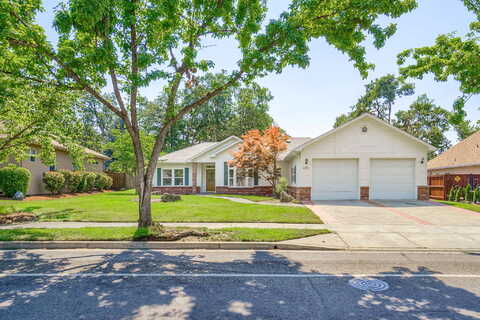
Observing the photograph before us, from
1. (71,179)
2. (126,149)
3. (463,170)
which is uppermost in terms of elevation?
(126,149)

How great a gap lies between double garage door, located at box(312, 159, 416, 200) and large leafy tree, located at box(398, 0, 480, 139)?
660 cm

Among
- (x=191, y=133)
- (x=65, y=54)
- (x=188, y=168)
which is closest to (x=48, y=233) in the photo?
(x=65, y=54)

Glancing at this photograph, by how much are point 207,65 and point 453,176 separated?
65.6ft

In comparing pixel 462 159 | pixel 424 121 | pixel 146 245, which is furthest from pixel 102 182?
pixel 424 121

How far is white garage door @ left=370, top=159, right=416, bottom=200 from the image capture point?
17484mm

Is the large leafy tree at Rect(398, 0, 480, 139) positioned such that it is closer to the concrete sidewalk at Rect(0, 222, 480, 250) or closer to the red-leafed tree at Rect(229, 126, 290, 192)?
the concrete sidewalk at Rect(0, 222, 480, 250)

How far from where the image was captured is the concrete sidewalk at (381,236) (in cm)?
735

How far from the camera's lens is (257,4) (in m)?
7.93

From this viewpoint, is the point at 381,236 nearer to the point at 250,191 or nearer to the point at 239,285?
the point at 239,285

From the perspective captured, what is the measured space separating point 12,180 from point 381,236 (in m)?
20.3

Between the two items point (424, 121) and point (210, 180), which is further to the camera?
→ point (424, 121)

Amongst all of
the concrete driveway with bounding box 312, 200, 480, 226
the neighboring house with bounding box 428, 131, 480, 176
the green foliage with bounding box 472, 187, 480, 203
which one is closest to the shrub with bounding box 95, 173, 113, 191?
the concrete driveway with bounding box 312, 200, 480, 226

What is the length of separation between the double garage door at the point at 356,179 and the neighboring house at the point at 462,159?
221 inches

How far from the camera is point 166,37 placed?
297 inches
